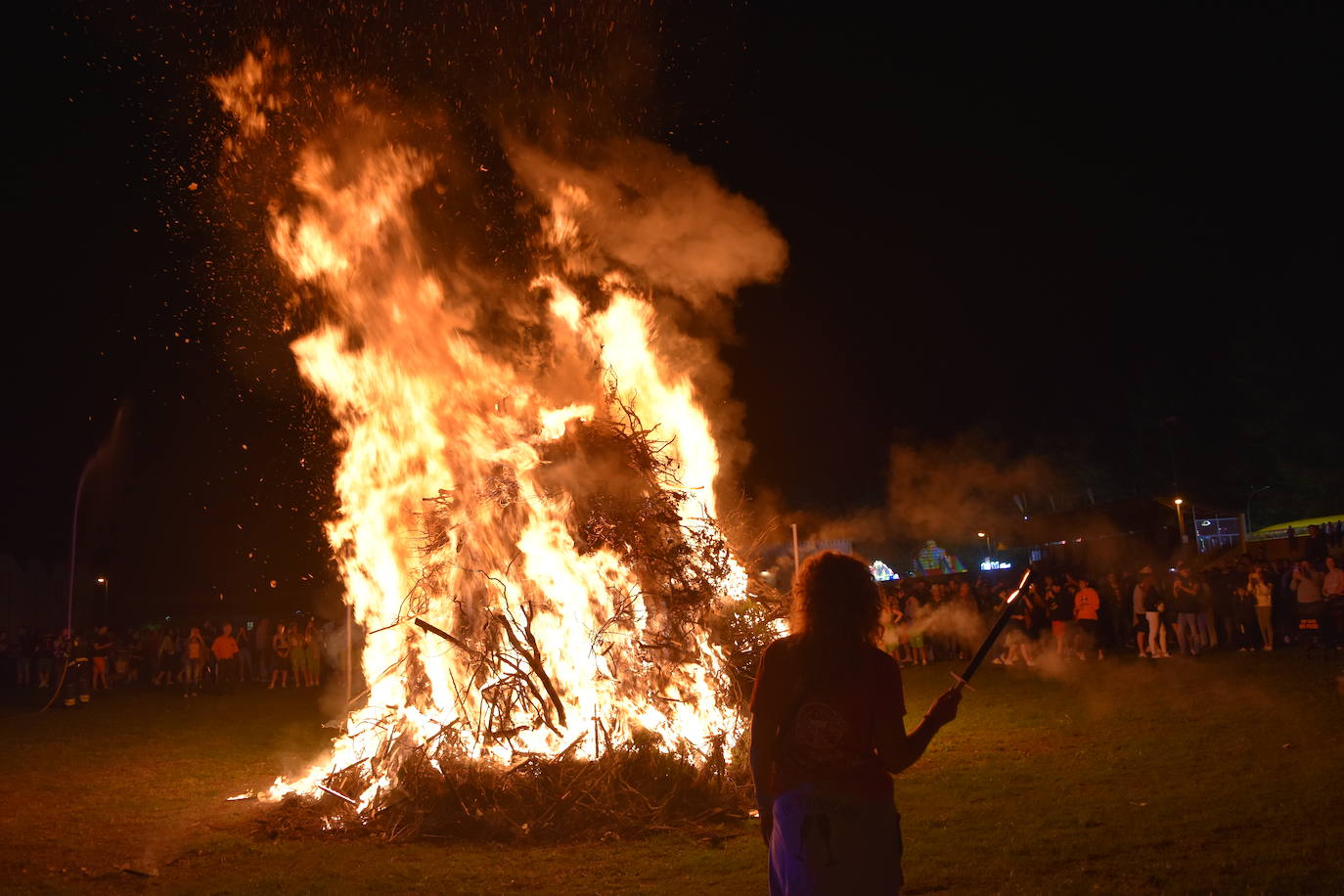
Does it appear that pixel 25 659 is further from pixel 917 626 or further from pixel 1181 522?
pixel 1181 522

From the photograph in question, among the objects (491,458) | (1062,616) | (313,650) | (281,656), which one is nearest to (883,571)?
(1062,616)

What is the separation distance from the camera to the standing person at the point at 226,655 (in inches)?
907

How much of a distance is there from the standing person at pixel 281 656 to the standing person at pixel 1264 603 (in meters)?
20.1

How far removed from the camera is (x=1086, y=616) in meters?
17.2

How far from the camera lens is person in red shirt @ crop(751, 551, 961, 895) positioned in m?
3.15

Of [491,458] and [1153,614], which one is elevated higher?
[491,458]

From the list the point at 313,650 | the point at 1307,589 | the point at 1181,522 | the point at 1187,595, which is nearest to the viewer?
the point at 1307,589

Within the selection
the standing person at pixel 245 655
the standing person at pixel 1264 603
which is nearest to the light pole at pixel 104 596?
the standing person at pixel 245 655

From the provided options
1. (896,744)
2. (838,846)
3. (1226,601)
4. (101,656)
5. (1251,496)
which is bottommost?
(838,846)

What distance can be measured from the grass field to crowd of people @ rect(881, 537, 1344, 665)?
10.5 ft

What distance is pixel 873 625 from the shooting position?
3.44 metres

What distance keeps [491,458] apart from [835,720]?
632 cm

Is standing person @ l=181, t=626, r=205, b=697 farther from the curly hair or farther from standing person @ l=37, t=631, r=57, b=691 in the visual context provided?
the curly hair

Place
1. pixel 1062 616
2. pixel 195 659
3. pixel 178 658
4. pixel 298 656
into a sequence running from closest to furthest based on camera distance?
1. pixel 1062 616
2. pixel 195 659
3. pixel 298 656
4. pixel 178 658
